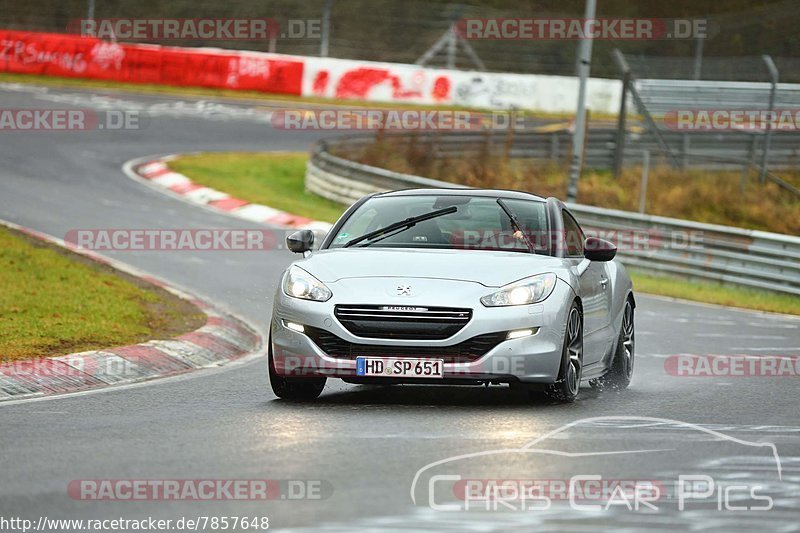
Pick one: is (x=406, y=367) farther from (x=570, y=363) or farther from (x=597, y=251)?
(x=597, y=251)

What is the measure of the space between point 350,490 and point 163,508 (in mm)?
824

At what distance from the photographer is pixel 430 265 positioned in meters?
9.83

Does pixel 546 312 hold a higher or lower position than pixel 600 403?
higher

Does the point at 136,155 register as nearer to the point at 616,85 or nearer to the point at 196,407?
the point at 616,85

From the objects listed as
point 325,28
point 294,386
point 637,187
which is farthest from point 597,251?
point 325,28

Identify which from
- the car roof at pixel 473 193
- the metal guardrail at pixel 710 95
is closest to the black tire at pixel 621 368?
the car roof at pixel 473 193

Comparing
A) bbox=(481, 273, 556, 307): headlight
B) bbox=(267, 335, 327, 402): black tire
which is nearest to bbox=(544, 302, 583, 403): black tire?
bbox=(481, 273, 556, 307): headlight

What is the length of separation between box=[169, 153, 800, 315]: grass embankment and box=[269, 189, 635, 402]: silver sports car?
10755 millimetres

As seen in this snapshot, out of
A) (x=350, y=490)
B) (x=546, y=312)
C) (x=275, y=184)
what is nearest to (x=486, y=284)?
(x=546, y=312)

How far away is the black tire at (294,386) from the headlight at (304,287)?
1.24 feet

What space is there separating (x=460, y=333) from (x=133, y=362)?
3444 mm

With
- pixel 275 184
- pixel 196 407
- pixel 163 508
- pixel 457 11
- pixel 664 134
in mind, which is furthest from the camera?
pixel 457 11

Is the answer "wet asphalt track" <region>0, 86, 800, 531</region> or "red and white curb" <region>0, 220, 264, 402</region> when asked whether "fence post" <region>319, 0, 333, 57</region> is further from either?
"wet asphalt track" <region>0, 86, 800, 531</region>

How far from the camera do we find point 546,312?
9.57 m
